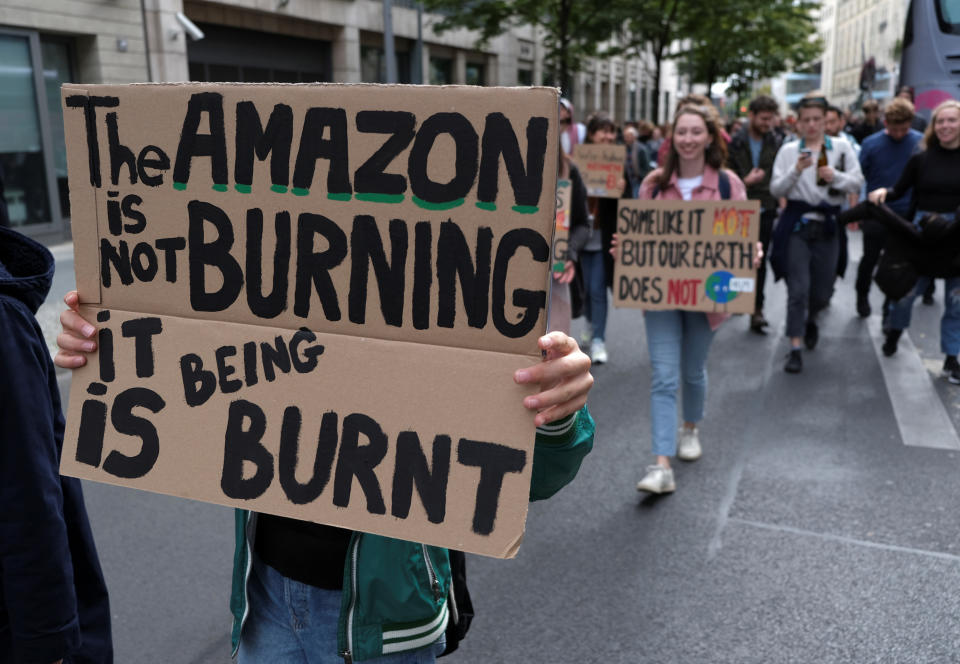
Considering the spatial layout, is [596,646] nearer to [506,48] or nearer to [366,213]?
[366,213]

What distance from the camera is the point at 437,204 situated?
1602 millimetres

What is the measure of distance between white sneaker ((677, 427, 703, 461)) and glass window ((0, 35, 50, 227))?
11.4 metres

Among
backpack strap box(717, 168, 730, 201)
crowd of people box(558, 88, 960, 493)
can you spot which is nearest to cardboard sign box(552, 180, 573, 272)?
crowd of people box(558, 88, 960, 493)

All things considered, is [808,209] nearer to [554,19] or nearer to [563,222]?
[563,222]

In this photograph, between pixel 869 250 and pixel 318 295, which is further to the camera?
pixel 869 250

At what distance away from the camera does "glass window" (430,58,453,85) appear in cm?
2733

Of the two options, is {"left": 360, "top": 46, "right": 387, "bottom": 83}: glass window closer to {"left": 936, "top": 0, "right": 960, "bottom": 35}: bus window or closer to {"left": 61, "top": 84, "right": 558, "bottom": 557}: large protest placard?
{"left": 936, "top": 0, "right": 960, "bottom": 35}: bus window

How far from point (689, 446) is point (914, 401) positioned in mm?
2070

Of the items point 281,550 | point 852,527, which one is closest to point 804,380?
point 852,527

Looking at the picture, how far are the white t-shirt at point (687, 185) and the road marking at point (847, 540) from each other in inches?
71.7

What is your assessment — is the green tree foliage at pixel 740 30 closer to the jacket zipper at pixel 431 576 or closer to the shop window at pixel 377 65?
the shop window at pixel 377 65

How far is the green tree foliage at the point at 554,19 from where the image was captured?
2078 centimetres

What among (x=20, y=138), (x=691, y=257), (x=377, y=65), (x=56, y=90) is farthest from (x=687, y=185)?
(x=377, y=65)

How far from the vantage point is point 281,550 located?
1.92 metres
